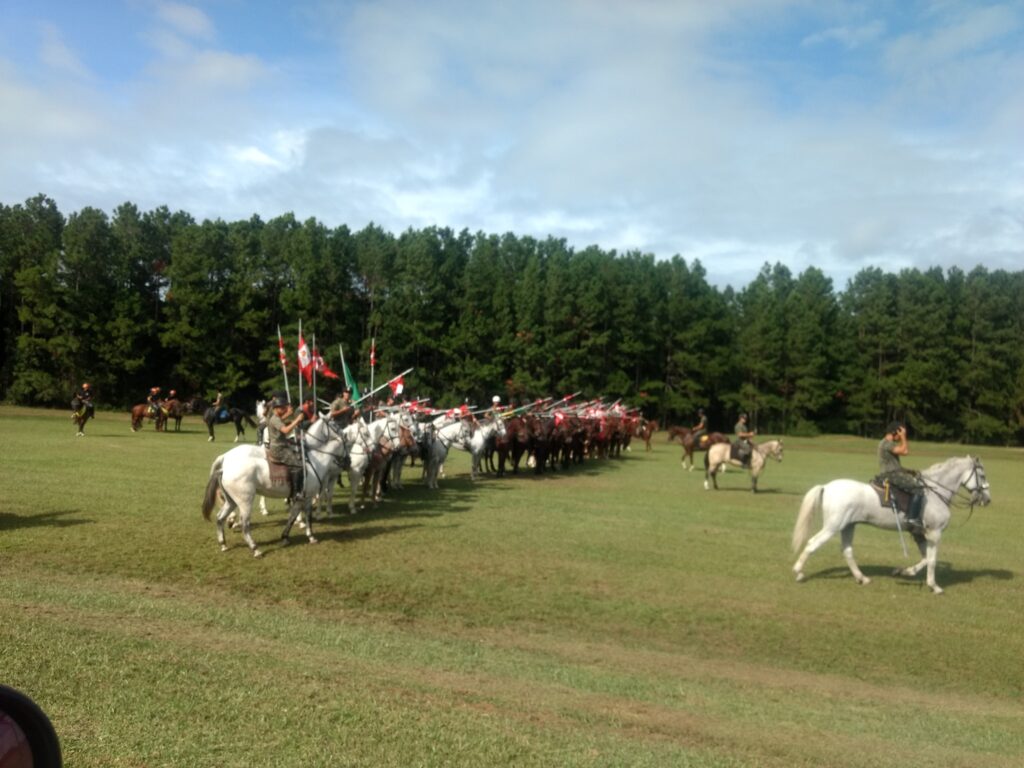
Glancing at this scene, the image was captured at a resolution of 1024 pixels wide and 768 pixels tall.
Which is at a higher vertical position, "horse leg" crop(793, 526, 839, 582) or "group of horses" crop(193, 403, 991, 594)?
"group of horses" crop(193, 403, 991, 594)

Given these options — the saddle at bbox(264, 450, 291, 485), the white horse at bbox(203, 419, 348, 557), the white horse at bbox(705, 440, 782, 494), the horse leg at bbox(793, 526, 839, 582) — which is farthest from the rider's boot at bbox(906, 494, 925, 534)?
the white horse at bbox(705, 440, 782, 494)

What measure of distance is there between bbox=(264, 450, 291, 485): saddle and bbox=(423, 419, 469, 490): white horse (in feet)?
29.2

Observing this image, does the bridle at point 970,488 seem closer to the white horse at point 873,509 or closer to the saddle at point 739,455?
the white horse at point 873,509

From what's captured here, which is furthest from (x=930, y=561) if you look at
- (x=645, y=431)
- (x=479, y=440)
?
(x=645, y=431)

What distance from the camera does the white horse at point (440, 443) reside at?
23156 millimetres

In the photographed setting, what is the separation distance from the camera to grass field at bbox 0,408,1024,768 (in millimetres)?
6277

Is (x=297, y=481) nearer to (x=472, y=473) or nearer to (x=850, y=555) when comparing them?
(x=850, y=555)

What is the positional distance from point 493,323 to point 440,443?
4430 cm

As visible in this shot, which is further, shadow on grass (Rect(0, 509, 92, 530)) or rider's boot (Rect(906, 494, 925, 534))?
shadow on grass (Rect(0, 509, 92, 530))

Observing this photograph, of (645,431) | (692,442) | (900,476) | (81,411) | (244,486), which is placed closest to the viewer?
(244,486)

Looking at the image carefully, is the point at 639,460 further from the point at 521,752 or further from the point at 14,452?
the point at 521,752

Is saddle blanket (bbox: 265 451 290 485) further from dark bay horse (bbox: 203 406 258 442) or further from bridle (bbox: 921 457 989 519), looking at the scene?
dark bay horse (bbox: 203 406 258 442)

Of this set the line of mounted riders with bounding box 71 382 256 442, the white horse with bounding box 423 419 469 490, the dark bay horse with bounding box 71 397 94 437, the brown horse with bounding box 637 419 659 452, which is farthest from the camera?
the brown horse with bounding box 637 419 659 452

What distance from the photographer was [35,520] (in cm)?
1473
